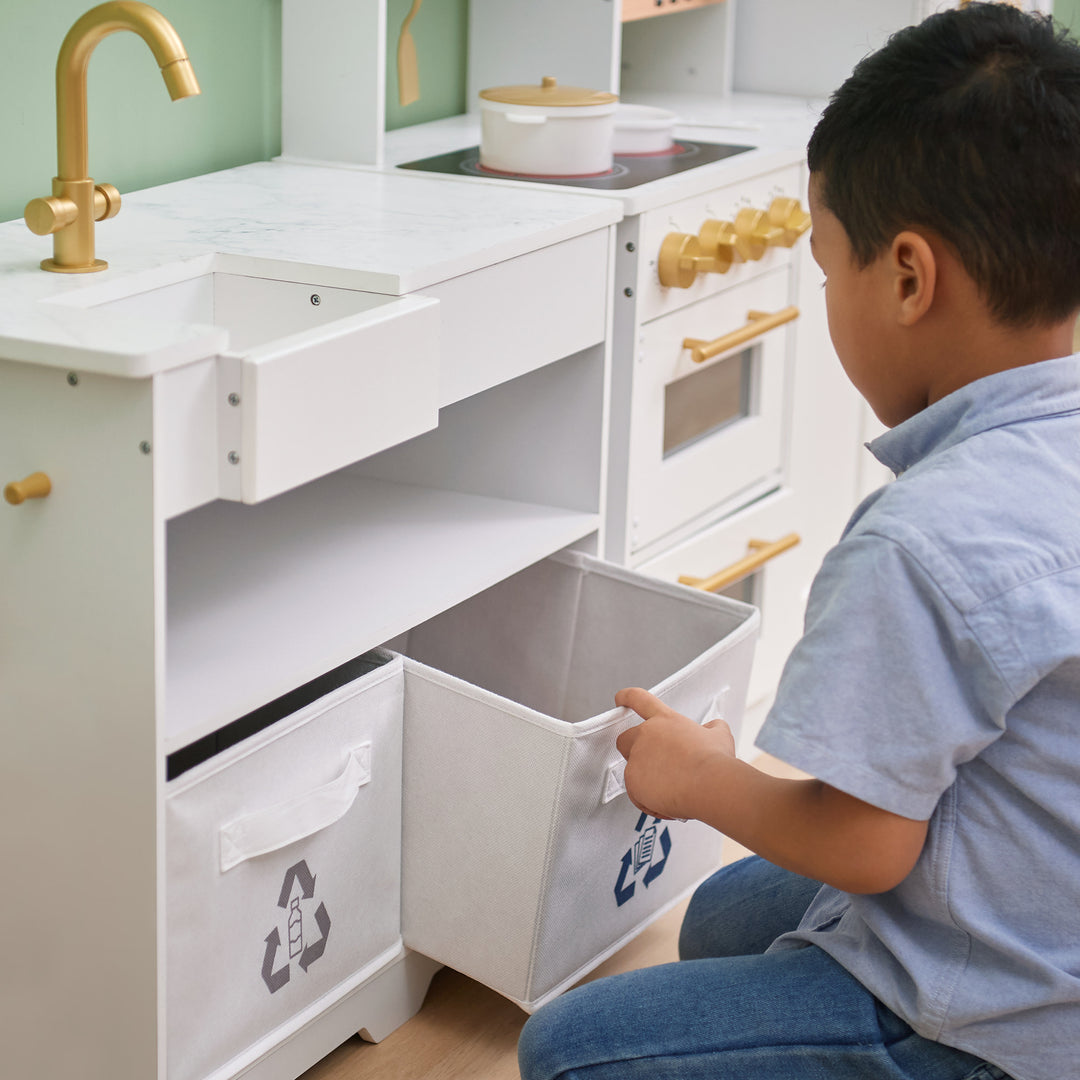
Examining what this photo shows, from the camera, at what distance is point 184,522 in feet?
5.19

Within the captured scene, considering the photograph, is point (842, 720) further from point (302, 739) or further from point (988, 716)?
point (302, 739)

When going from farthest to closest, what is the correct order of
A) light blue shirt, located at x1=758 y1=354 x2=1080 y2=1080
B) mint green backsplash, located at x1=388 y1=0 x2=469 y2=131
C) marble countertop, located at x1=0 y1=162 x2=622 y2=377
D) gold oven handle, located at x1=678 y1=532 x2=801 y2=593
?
mint green backsplash, located at x1=388 y1=0 x2=469 y2=131
gold oven handle, located at x1=678 y1=532 x2=801 y2=593
marble countertop, located at x1=0 y1=162 x2=622 y2=377
light blue shirt, located at x1=758 y1=354 x2=1080 y2=1080

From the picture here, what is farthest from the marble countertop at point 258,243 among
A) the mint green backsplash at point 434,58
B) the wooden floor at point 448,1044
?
the wooden floor at point 448,1044

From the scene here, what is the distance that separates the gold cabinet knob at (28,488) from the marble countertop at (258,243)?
0.09 metres

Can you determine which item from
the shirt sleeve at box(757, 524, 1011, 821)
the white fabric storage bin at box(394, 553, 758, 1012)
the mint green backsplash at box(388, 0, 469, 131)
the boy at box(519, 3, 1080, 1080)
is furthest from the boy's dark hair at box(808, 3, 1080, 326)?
the mint green backsplash at box(388, 0, 469, 131)

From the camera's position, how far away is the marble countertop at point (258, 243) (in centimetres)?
102

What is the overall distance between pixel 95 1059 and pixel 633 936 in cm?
55

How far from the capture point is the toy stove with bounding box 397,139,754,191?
1655 millimetres

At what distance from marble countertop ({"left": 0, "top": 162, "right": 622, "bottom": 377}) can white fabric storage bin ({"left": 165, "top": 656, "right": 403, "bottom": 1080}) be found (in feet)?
1.11

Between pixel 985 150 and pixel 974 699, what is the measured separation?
0.98ft

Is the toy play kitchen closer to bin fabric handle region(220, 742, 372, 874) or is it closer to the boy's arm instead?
bin fabric handle region(220, 742, 372, 874)

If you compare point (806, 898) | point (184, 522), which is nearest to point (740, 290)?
point (184, 522)

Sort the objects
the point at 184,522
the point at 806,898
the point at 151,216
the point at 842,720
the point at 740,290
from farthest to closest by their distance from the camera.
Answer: the point at 740,290, the point at 184,522, the point at 151,216, the point at 806,898, the point at 842,720

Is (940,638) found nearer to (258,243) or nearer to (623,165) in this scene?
(258,243)
